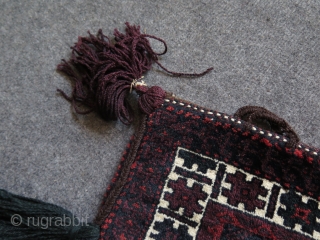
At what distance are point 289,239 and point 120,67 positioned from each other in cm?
67

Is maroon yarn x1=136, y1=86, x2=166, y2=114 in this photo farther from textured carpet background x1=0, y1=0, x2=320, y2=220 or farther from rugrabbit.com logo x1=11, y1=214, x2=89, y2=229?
rugrabbit.com logo x1=11, y1=214, x2=89, y2=229

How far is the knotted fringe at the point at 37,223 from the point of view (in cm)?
95

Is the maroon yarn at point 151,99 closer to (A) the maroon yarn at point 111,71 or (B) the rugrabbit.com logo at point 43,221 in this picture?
(A) the maroon yarn at point 111,71

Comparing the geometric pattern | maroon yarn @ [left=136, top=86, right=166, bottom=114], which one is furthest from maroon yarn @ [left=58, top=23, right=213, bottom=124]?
the geometric pattern

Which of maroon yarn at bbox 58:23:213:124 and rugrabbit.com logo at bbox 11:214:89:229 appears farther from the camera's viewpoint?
maroon yarn at bbox 58:23:213:124

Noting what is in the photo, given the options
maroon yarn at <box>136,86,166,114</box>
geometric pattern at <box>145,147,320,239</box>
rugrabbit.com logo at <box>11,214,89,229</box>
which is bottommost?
rugrabbit.com logo at <box>11,214,89,229</box>

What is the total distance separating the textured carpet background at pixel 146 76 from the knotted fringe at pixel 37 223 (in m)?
0.07

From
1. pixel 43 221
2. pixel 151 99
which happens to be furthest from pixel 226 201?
pixel 43 221

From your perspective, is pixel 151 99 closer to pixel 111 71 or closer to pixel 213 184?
pixel 111 71

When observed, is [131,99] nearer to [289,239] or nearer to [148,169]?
[148,169]

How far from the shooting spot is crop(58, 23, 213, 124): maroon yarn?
1.06 meters

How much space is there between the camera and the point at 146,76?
1146 millimetres

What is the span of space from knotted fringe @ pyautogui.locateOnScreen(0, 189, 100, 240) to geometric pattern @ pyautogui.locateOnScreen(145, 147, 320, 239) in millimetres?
190

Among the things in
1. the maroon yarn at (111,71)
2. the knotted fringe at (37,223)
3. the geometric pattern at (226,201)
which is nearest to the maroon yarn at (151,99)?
the maroon yarn at (111,71)
